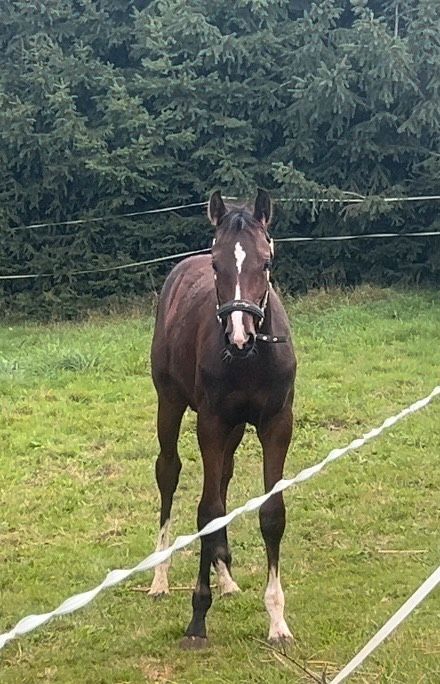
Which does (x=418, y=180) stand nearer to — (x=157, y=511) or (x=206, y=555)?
(x=157, y=511)

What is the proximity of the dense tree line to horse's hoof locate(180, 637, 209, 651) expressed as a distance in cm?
1101

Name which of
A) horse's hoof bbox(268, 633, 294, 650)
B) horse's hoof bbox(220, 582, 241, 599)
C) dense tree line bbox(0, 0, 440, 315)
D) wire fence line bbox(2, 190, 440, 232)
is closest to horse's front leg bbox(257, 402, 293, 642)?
horse's hoof bbox(268, 633, 294, 650)

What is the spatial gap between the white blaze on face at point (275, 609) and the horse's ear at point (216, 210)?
1592 mm

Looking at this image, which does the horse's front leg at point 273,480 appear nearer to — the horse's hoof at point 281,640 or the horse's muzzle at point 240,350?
the horse's hoof at point 281,640

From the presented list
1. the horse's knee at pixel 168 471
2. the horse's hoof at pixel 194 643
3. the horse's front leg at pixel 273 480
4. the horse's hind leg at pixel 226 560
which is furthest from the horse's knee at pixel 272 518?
the horse's knee at pixel 168 471

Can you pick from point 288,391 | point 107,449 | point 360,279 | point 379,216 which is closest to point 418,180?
point 379,216

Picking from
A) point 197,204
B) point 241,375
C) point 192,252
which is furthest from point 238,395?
point 197,204

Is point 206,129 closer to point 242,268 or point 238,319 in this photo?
point 242,268

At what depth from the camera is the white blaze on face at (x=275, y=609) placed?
405 cm

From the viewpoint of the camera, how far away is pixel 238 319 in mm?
3729

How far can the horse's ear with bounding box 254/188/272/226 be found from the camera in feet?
13.4

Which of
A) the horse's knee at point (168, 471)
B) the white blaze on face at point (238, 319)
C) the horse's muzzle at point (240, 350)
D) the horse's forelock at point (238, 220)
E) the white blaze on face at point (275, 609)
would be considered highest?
the horse's forelock at point (238, 220)

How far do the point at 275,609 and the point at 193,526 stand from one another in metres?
1.60

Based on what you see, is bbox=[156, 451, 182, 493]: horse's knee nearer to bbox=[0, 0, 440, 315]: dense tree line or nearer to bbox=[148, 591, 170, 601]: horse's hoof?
bbox=[148, 591, 170, 601]: horse's hoof
